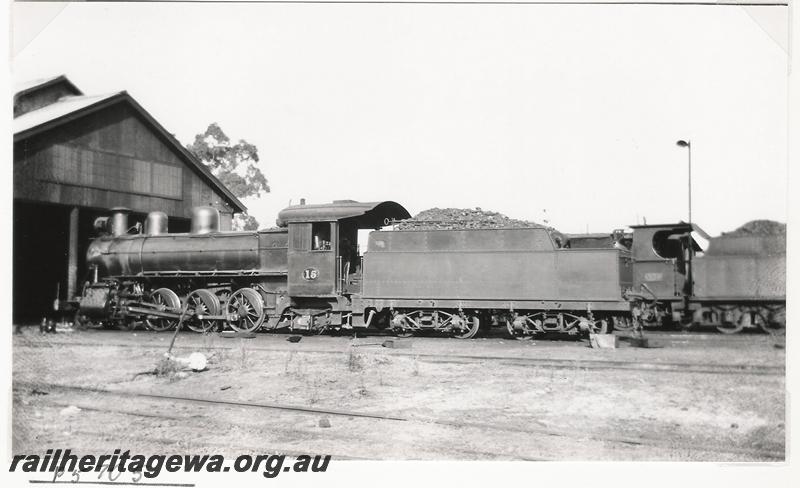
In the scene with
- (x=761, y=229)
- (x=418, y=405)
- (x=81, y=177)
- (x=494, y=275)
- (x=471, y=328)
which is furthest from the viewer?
(x=81, y=177)

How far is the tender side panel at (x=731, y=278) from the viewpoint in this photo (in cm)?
1097

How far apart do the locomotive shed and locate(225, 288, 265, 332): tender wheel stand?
386 cm

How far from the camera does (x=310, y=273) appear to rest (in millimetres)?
11992

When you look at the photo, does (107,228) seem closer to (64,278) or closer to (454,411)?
(64,278)

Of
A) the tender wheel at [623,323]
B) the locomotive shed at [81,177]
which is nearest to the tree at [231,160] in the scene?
the locomotive shed at [81,177]

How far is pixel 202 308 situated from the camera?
43.2 ft

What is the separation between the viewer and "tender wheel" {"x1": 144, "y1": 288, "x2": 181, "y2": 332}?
13.6 m

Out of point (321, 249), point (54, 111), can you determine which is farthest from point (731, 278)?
point (54, 111)

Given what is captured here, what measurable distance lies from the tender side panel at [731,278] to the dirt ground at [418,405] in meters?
1.62

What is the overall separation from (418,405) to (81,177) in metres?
11.2

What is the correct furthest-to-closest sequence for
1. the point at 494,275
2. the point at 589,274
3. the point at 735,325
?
the point at 735,325
the point at 494,275
the point at 589,274

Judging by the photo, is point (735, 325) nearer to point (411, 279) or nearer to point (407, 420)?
point (411, 279)

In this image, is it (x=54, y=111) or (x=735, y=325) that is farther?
(x=54, y=111)

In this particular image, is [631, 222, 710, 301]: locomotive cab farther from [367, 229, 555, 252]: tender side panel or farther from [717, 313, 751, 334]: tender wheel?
[367, 229, 555, 252]: tender side panel
